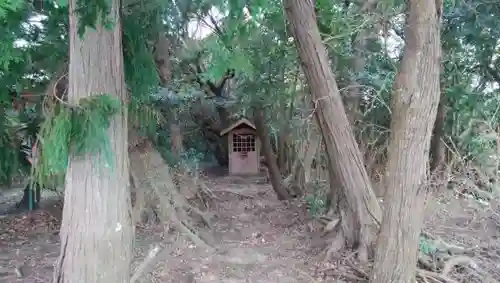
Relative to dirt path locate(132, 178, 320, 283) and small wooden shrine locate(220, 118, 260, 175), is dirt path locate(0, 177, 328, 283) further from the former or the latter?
small wooden shrine locate(220, 118, 260, 175)

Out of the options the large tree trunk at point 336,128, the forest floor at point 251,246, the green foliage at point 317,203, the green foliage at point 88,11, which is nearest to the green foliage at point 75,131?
the green foliage at point 88,11

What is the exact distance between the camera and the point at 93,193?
3.20 m

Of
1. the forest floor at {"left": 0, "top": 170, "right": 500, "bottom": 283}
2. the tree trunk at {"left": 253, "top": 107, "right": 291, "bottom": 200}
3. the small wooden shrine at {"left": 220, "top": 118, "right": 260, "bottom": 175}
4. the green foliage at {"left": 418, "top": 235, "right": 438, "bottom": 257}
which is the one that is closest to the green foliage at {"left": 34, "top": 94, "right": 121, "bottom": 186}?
the forest floor at {"left": 0, "top": 170, "right": 500, "bottom": 283}

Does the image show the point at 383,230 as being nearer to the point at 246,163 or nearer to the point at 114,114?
the point at 114,114

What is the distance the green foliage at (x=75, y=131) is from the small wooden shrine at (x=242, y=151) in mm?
11004

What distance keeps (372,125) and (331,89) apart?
2.55 meters

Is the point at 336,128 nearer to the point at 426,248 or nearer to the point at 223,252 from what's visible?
the point at 426,248

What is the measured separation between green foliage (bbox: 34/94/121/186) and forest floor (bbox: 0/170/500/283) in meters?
1.91

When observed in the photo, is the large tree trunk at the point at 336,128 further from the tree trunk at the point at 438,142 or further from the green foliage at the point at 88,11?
the tree trunk at the point at 438,142

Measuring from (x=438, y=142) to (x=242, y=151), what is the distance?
7.21 metres

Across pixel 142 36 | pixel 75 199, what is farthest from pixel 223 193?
pixel 75 199

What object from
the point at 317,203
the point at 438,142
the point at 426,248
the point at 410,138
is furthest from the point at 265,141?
the point at 410,138

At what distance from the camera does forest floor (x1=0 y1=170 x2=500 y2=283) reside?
4.74 m

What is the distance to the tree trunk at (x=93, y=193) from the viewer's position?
3.19 meters
